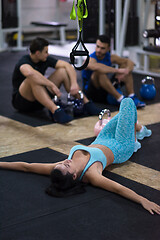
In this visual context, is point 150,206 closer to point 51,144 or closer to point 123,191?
point 123,191

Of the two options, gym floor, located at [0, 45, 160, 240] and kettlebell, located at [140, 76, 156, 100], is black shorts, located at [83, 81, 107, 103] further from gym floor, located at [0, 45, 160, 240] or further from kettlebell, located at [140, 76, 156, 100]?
kettlebell, located at [140, 76, 156, 100]

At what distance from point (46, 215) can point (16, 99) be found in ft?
7.14

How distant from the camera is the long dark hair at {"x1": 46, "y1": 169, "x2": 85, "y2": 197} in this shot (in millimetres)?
2285

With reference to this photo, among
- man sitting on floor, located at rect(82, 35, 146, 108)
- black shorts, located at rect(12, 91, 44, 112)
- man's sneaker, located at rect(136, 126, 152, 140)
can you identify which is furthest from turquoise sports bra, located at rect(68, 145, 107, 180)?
man sitting on floor, located at rect(82, 35, 146, 108)

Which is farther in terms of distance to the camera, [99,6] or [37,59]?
[99,6]

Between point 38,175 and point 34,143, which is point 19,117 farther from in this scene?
point 38,175

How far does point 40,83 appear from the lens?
391 centimetres

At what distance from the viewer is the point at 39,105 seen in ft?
14.1

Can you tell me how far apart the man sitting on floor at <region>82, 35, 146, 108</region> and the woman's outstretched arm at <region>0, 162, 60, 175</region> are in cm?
188

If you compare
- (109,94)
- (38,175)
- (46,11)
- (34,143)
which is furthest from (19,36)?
(38,175)

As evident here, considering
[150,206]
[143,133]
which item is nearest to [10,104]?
[143,133]

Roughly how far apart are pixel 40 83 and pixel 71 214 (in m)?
1.92

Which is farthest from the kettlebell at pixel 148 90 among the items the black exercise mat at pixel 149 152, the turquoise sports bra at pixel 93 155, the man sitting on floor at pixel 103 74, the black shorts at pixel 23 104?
the turquoise sports bra at pixel 93 155

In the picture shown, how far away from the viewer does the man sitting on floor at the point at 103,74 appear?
4.36 m
